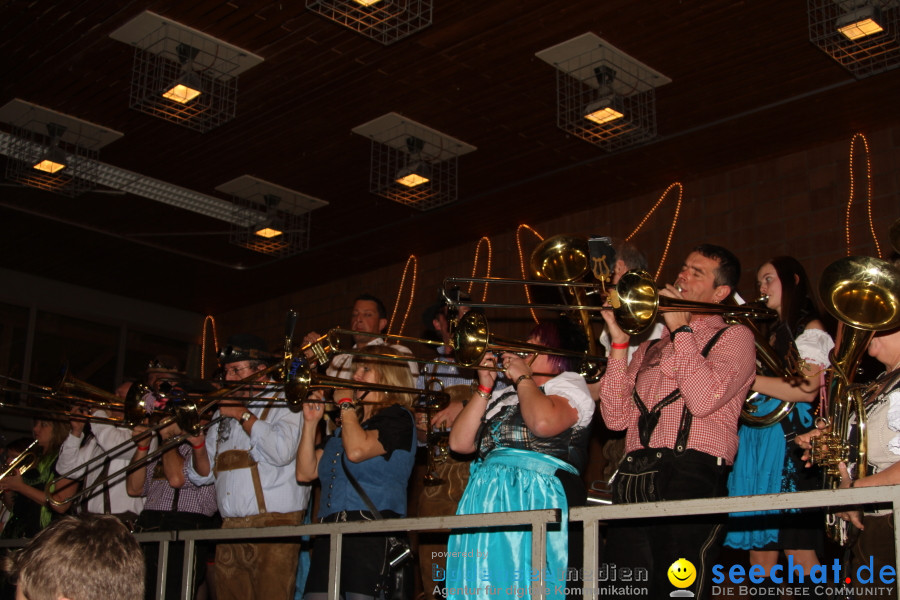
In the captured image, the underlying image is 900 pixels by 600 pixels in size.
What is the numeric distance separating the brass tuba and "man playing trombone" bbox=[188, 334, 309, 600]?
7.98ft

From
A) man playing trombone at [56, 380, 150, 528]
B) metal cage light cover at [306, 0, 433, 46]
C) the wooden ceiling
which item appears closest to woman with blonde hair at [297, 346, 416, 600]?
man playing trombone at [56, 380, 150, 528]

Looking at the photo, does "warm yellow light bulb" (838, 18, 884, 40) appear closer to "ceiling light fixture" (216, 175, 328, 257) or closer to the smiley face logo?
the smiley face logo

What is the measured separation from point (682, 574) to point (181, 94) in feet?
14.2

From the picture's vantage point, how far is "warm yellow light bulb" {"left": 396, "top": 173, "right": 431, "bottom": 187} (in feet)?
22.8

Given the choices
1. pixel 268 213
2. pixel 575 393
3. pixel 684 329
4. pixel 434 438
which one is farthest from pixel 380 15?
pixel 268 213

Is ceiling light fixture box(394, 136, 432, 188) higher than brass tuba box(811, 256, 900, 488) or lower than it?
higher

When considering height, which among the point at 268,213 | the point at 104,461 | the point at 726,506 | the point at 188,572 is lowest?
the point at 188,572

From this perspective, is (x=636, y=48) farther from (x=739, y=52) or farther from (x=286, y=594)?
(x=286, y=594)

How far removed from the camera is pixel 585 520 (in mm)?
2658

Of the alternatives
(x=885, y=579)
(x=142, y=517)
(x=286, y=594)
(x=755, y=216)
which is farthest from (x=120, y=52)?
(x=885, y=579)

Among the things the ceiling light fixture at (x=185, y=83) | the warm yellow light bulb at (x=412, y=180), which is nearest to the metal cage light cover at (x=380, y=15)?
the ceiling light fixture at (x=185, y=83)

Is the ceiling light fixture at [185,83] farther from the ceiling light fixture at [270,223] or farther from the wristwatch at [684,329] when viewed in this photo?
the wristwatch at [684,329]

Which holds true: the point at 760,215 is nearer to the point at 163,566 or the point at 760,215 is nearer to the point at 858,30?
the point at 858,30

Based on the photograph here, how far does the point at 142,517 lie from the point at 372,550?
1.90m
